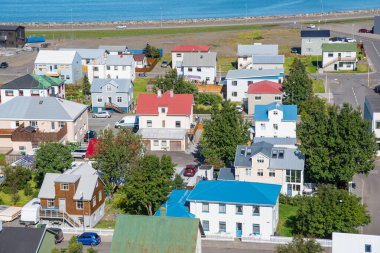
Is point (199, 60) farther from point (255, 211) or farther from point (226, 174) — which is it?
point (255, 211)

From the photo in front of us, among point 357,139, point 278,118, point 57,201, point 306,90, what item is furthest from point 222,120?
point 306,90

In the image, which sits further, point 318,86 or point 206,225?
point 318,86

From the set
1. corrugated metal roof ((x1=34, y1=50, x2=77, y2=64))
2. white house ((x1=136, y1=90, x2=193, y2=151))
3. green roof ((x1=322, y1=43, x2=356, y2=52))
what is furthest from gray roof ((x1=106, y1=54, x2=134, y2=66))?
green roof ((x1=322, y1=43, x2=356, y2=52))

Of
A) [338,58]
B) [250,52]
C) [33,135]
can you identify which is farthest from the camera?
[250,52]

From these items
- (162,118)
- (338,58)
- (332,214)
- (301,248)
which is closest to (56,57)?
(162,118)

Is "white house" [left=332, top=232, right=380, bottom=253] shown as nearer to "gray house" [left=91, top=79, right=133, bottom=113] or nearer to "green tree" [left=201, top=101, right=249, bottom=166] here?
"green tree" [left=201, top=101, right=249, bottom=166]

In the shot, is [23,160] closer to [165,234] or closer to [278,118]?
[278,118]

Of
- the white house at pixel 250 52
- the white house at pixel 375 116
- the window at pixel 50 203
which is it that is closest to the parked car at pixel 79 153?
the window at pixel 50 203

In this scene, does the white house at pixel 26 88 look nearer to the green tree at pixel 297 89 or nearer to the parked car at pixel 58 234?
the green tree at pixel 297 89
